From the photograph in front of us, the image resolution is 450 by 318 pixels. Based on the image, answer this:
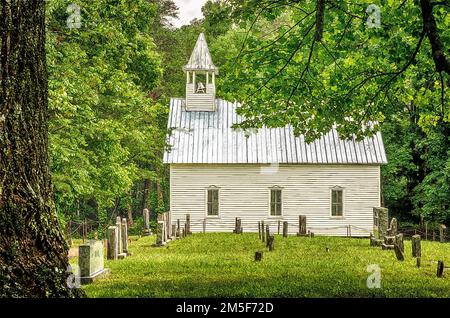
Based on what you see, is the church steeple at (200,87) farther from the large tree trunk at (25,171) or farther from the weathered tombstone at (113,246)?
the large tree trunk at (25,171)

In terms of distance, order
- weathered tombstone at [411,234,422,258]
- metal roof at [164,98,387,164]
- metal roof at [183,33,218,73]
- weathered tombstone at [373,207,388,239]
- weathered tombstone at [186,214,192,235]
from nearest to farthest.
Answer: weathered tombstone at [411,234,422,258] → weathered tombstone at [373,207,388,239] → weathered tombstone at [186,214,192,235] → metal roof at [164,98,387,164] → metal roof at [183,33,218,73]

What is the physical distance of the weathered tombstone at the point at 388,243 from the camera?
2324 centimetres

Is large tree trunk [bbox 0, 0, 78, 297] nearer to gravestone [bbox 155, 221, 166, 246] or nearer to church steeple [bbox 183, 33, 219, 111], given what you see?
gravestone [bbox 155, 221, 166, 246]

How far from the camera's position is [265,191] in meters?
37.2

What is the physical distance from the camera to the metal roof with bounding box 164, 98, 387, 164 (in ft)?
120

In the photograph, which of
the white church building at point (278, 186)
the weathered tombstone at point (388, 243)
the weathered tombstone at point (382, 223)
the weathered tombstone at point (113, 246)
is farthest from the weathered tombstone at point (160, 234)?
the white church building at point (278, 186)

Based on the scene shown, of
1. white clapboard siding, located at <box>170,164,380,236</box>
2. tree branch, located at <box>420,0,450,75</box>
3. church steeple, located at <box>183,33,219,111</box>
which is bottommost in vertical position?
white clapboard siding, located at <box>170,164,380,236</box>

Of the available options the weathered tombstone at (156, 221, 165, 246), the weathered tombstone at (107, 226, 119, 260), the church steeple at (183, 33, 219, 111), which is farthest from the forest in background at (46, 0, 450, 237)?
the weathered tombstone at (107, 226, 119, 260)

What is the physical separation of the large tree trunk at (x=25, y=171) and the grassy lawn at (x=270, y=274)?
3504mm

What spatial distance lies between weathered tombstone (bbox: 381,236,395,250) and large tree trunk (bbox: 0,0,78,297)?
656 inches

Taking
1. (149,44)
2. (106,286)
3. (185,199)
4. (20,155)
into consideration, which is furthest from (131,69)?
(20,155)

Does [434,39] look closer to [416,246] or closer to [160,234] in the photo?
[416,246]

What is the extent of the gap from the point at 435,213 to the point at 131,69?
19.1 m

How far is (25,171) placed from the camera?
26.6ft
